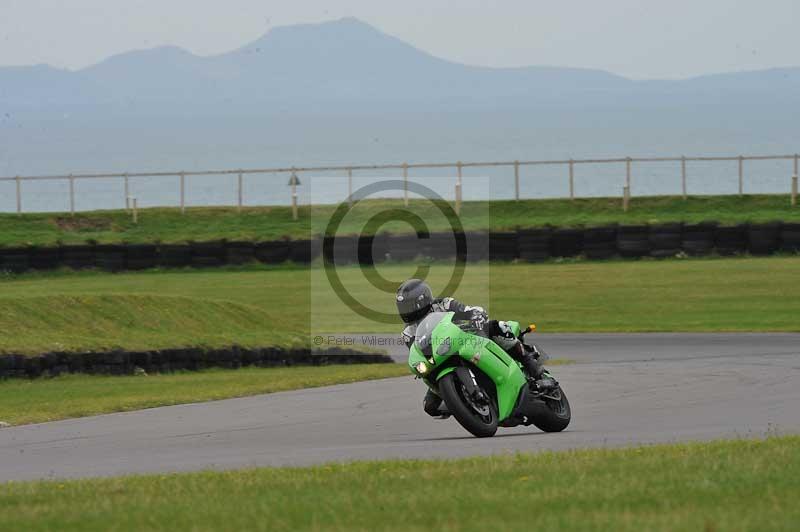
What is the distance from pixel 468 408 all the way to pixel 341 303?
23.7 meters

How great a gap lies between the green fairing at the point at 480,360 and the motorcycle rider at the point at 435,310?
5.1 inches

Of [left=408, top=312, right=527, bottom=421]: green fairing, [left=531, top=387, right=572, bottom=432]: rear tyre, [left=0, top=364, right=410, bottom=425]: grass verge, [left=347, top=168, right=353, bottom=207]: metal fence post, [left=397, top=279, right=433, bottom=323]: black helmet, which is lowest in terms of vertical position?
[left=0, top=364, right=410, bottom=425]: grass verge

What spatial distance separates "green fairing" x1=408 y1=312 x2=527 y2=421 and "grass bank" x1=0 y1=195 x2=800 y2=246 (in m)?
29.7

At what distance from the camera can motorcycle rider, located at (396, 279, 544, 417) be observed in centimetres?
1165

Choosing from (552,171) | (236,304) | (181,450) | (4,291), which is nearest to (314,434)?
(181,450)

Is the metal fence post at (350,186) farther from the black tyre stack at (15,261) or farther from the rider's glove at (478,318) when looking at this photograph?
the rider's glove at (478,318)

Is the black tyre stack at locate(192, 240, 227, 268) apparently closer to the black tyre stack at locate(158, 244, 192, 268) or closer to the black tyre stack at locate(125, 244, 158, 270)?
the black tyre stack at locate(158, 244, 192, 268)

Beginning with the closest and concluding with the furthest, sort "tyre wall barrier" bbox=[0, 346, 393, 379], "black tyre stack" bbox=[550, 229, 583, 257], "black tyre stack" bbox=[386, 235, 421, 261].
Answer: "tyre wall barrier" bbox=[0, 346, 393, 379] → "black tyre stack" bbox=[550, 229, 583, 257] → "black tyre stack" bbox=[386, 235, 421, 261]

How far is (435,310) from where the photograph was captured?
11727 millimetres

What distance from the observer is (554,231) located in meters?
37.8

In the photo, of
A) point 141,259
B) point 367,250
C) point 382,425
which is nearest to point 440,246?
point 367,250

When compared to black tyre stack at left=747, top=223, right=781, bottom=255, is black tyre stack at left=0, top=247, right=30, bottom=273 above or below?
below

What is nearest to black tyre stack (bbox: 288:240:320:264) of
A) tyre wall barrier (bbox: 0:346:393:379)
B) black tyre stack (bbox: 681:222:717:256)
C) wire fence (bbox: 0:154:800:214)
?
wire fence (bbox: 0:154:800:214)

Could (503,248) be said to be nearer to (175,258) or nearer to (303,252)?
(303,252)
